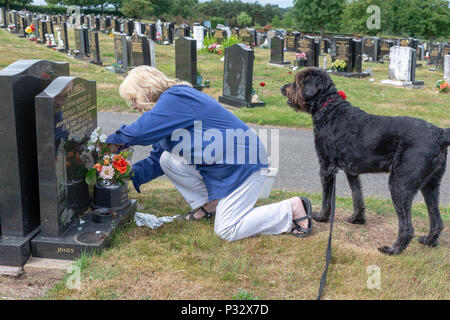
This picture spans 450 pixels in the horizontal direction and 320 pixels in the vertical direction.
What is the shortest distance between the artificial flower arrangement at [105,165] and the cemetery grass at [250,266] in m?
0.47

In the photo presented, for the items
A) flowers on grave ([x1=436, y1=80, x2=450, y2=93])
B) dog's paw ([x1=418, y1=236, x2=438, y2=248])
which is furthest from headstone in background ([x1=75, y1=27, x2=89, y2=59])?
Answer: dog's paw ([x1=418, y1=236, x2=438, y2=248])

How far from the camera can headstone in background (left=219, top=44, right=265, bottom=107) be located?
34.5ft

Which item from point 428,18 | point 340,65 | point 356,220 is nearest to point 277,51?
point 340,65

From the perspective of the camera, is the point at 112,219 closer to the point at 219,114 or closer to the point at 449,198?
the point at 219,114

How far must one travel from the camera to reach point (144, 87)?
12.4 ft

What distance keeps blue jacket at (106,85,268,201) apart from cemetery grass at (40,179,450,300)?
1.78ft

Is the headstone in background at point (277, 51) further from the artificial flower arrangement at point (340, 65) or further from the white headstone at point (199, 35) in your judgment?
the white headstone at point (199, 35)

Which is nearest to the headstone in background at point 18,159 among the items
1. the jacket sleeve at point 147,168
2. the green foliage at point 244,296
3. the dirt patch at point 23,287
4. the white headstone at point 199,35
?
the dirt patch at point 23,287

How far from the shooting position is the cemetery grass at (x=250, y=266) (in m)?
3.12

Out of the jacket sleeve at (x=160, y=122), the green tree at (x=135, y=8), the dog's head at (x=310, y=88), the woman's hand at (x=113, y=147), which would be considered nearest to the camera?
the jacket sleeve at (x=160, y=122)

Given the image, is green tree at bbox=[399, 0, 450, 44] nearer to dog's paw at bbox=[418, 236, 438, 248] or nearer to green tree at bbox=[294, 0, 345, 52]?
green tree at bbox=[294, 0, 345, 52]
